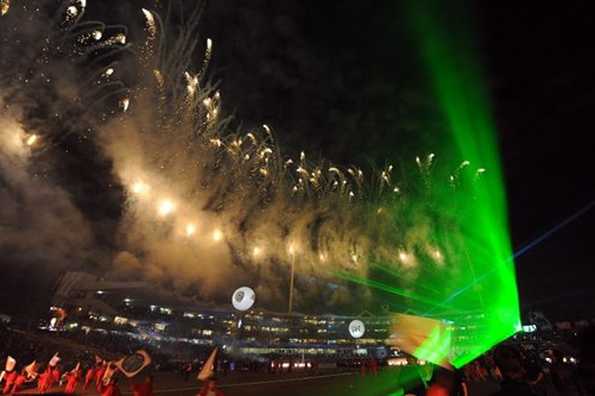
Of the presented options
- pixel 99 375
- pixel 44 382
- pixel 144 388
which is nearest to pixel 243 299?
pixel 99 375

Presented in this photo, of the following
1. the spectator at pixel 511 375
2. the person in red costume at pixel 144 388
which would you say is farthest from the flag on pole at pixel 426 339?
the person in red costume at pixel 144 388

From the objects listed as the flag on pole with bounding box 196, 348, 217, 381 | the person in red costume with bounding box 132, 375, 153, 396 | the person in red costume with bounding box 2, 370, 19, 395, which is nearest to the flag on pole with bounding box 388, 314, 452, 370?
the flag on pole with bounding box 196, 348, 217, 381

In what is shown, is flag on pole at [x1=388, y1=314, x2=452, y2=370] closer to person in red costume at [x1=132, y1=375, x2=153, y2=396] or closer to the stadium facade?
person in red costume at [x1=132, y1=375, x2=153, y2=396]

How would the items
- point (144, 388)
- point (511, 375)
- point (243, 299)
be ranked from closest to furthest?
point (511, 375)
point (144, 388)
point (243, 299)

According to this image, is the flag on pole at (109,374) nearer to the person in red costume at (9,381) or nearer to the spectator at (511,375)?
the person in red costume at (9,381)

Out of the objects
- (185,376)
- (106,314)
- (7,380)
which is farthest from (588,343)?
(106,314)

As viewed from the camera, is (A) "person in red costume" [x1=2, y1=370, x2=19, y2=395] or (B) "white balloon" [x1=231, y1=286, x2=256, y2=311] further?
(B) "white balloon" [x1=231, y1=286, x2=256, y2=311]

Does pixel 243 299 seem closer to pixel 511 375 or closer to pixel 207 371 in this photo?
pixel 207 371

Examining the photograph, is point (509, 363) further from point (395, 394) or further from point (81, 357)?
point (81, 357)

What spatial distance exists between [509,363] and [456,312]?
118131mm

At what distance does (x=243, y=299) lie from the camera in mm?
28047

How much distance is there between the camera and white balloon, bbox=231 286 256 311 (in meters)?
27.5

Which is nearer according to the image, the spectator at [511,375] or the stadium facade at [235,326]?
the spectator at [511,375]

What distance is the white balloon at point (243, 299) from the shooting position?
90.1 feet
